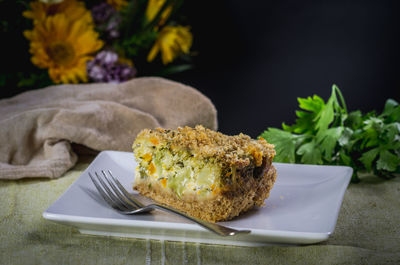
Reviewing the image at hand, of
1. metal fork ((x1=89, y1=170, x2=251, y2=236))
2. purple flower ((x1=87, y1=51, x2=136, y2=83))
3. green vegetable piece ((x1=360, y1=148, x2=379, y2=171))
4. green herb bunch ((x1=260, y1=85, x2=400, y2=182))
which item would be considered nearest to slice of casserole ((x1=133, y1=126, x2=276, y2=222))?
metal fork ((x1=89, y1=170, x2=251, y2=236))

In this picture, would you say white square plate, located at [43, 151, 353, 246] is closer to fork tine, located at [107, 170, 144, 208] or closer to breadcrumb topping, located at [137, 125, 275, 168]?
fork tine, located at [107, 170, 144, 208]

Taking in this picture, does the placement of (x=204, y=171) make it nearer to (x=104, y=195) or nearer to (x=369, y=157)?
(x=104, y=195)

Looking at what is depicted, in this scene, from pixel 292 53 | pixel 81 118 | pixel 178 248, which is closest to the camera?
pixel 178 248

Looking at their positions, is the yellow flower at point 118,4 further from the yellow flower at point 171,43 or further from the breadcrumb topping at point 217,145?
the breadcrumb topping at point 217,145

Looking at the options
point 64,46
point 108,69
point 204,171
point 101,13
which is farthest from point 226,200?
point 101,13

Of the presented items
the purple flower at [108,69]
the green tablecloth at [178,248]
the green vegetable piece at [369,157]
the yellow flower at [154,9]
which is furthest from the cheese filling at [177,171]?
the yellow flower at [154,9]
